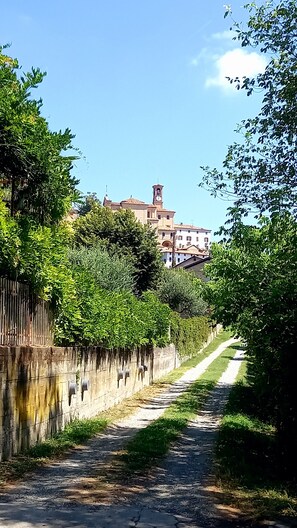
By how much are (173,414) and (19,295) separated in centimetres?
917

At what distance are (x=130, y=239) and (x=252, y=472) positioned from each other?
38.7 metres

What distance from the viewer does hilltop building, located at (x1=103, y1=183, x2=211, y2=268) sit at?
438 ft

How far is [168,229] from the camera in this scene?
6053 inches

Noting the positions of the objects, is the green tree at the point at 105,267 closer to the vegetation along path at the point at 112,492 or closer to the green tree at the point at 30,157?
the vegetation along path at the point at 112,492

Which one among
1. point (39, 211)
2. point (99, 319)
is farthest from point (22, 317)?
point (99, 319)

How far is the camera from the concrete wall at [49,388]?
923 centimetres

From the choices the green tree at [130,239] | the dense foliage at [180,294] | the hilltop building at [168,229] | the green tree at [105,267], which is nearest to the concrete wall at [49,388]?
the green tree at [105,267]

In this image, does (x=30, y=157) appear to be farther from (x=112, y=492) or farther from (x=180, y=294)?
(x=180, y=294)

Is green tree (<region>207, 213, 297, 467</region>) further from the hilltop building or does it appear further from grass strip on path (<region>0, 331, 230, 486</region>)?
the hilltop building

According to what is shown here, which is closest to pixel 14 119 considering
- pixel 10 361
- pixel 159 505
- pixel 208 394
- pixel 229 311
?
pixel 10 361

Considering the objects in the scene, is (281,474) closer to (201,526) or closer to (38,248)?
(201,526)

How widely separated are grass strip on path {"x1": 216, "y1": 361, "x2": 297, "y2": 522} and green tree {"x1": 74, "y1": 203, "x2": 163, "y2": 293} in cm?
3019

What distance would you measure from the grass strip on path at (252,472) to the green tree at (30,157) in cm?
586

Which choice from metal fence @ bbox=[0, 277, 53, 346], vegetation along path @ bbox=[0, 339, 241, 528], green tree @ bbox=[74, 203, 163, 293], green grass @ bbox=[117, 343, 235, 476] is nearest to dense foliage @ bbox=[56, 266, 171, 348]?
metal fence @ bbox=[0, 277, 53, 346]
